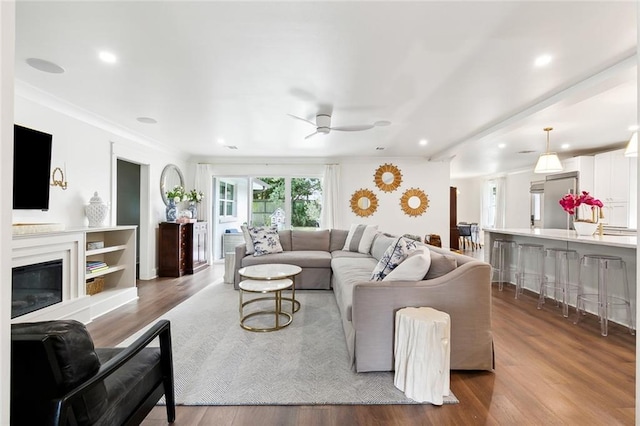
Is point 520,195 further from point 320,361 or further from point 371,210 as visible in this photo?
point 320,361

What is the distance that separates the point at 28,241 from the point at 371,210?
18.2 ft

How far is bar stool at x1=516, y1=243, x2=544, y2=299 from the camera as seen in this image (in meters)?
4.14

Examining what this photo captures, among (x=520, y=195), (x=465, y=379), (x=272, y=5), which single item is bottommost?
(x=465, y=379)

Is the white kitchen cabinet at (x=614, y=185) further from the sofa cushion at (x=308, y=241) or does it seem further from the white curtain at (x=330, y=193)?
the sofa cushion at (x=308, y=241)

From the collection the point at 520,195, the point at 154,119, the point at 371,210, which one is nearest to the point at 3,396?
the point at 154,119

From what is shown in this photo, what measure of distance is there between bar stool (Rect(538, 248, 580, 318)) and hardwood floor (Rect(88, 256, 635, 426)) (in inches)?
22.4

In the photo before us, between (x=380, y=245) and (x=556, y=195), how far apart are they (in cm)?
467

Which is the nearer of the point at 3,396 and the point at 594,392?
the point at 3,396

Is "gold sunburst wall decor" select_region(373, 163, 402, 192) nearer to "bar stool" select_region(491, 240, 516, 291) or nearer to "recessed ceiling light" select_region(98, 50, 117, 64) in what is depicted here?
"bar stool" select_region(491, 240, 516, 291)

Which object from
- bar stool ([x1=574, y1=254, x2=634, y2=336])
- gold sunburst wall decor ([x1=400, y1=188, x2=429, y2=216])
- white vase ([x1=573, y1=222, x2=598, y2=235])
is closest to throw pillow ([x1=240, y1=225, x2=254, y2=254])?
gold sunburst wall decor ([x1=400, y1=188, x2=429, y2=216])

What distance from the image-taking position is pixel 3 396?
0.69 metres

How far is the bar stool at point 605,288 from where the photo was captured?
2938 millimetres

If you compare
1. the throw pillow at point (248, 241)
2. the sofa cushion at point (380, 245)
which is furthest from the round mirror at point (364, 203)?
the throw pillow at point (248, 241)

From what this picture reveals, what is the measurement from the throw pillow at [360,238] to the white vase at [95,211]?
353cm
